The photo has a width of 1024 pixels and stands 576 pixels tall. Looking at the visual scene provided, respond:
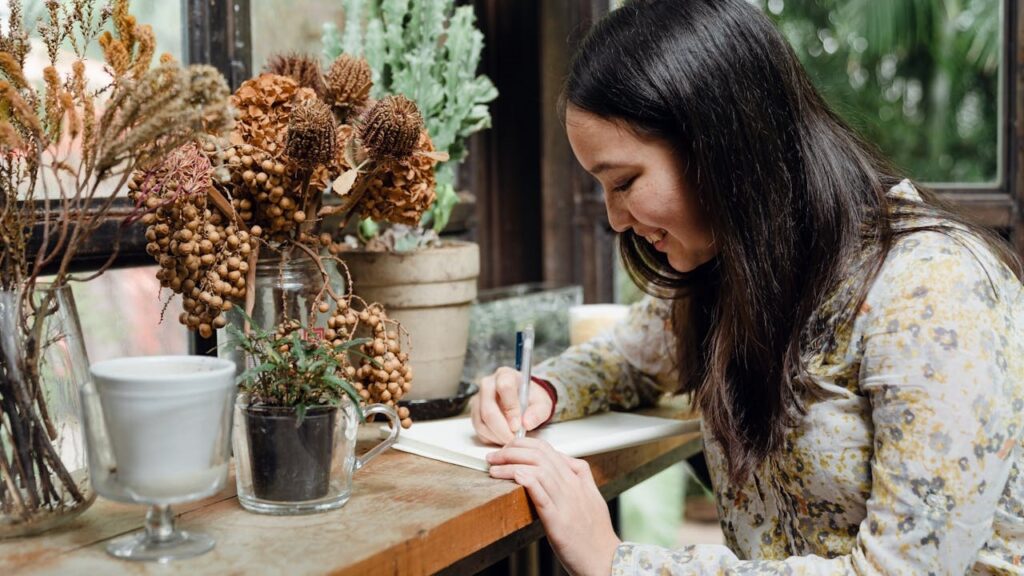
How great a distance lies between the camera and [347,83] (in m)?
1.24

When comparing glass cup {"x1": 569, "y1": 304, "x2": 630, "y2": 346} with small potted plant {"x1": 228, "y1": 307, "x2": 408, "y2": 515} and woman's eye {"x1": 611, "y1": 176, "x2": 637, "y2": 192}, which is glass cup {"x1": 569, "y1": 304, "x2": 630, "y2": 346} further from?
small potted plant {"x1": 228, "y1": 307, "x2": 408, "y2": 515}

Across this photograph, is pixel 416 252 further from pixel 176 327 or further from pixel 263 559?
pixel 263 559

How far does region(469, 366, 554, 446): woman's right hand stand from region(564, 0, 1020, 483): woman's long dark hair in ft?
0.82

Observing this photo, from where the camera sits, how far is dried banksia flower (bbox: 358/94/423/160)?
1126mm

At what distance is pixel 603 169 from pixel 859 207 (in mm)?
299

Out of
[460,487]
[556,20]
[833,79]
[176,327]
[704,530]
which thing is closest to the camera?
[460,487]

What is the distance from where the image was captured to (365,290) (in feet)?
4.70

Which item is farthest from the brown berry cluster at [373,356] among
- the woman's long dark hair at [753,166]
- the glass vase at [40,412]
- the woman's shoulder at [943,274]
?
the woman's shoulder at [943,274]

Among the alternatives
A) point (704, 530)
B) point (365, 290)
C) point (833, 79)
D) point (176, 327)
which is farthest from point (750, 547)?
point (833, 79)

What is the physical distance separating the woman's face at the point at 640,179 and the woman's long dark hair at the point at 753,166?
1cm

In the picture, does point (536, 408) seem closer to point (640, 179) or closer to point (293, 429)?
point (640, 179)

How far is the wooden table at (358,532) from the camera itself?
85 centimetres

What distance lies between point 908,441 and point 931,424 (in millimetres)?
28

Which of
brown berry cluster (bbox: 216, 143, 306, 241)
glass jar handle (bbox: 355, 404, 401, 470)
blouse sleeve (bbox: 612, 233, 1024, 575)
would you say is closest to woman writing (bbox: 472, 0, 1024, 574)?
blouse sleeve (bbox: 612, 233, 1024, 575)
